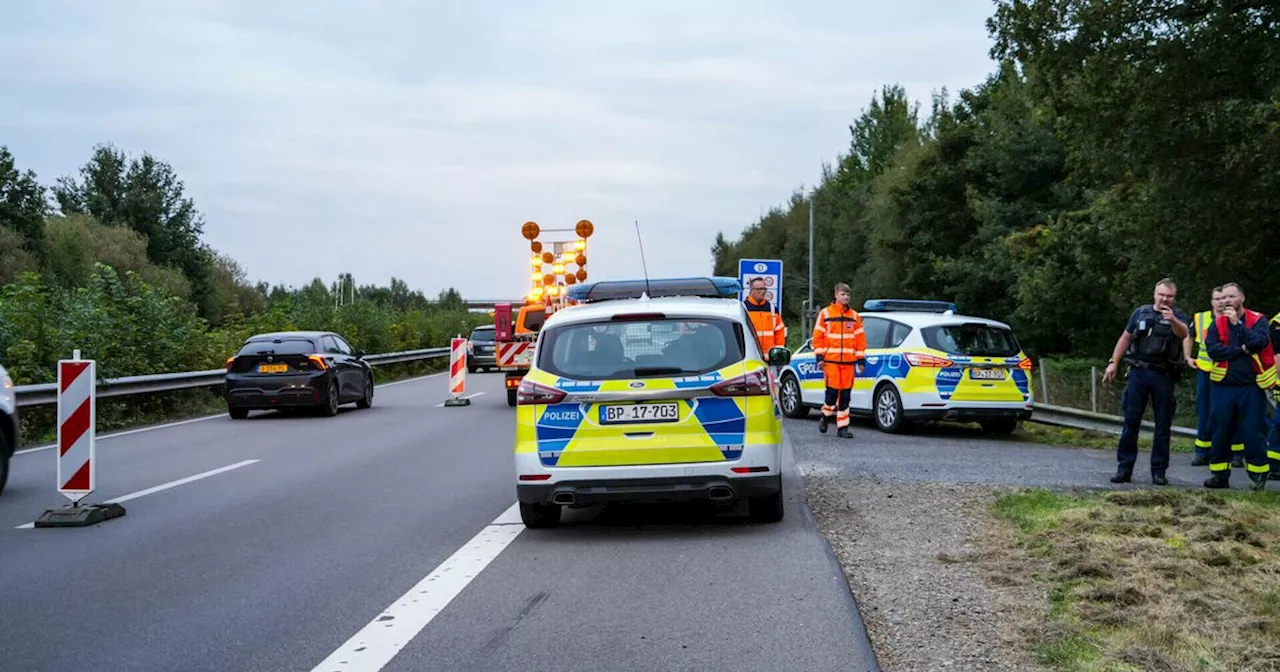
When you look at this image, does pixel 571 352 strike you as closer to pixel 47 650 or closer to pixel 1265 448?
pixel 47 650

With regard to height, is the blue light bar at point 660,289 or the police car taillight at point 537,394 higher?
the blue light bar at point 660,289

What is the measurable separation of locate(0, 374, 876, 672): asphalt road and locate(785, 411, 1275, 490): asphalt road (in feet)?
4.16

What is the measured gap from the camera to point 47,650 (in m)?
5.54

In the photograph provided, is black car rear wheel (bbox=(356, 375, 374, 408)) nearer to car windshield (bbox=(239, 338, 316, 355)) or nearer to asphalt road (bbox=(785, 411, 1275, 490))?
car windshield (bbox=(239, 338, 316, 355))

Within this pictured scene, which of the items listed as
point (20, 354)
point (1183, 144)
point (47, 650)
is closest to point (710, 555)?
point (47, 650)

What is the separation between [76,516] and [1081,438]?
1242 centimetres

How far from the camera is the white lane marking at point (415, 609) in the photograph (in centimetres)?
530

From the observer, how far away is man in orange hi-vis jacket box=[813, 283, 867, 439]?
15.2m

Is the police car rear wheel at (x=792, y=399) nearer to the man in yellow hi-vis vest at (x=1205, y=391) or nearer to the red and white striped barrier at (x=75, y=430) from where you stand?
the man in yellow hi-vis vest at (x=1205, y=391)

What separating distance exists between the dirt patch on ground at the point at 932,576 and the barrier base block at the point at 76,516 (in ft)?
17.3

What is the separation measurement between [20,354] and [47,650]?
14.0 meters

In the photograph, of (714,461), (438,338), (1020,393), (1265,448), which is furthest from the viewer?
(438,338)

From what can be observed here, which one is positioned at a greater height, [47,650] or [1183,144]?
[1183,144]

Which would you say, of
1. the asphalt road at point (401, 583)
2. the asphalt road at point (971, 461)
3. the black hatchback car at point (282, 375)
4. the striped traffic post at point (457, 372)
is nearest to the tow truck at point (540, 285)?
the striped traffic post at point (457, 372)
